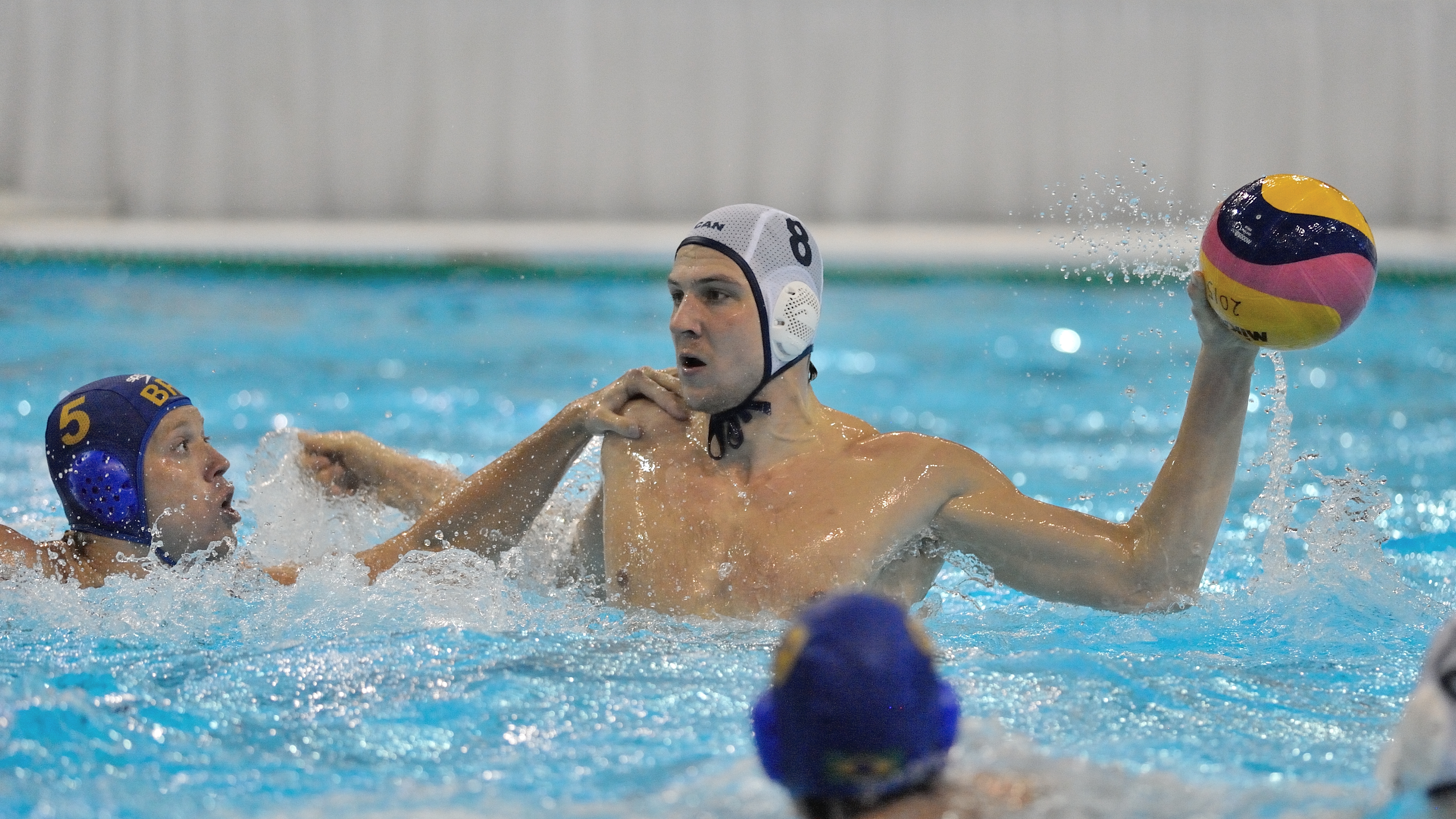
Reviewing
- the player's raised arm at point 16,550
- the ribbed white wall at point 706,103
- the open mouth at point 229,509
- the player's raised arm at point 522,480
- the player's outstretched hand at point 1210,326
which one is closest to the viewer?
the player's outstretched hand at point 1210,326

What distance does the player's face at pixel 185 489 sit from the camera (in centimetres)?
326

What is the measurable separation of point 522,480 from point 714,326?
2.21 ft

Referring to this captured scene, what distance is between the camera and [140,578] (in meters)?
3.20

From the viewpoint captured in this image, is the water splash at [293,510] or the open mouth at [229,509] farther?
the water splash at [293,510]

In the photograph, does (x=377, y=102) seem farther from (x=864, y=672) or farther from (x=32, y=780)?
(x=864, y=672)

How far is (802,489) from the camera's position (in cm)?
309

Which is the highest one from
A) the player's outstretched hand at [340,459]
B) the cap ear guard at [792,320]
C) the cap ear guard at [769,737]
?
the cap ear guard at [792,320]

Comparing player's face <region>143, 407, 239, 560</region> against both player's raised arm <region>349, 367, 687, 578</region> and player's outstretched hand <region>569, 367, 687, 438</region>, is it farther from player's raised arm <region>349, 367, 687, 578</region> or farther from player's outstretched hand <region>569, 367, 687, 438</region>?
player's outstretched hand <region>569, 367, 687, 438</region>

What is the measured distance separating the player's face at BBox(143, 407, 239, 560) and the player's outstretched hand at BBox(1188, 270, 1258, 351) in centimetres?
229

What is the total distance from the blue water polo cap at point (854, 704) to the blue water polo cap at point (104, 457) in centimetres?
219

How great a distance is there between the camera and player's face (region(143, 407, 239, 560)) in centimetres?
326

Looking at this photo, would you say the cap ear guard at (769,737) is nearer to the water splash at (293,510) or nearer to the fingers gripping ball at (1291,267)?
the fingers gripping ball at (1291,267)

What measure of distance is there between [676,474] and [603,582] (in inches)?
16.1

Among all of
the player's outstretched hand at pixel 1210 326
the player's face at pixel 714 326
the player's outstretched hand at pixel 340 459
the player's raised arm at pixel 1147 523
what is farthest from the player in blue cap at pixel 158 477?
the player's outstretched hand at pixel 1210 326
